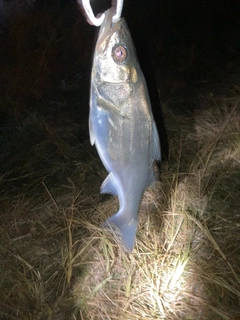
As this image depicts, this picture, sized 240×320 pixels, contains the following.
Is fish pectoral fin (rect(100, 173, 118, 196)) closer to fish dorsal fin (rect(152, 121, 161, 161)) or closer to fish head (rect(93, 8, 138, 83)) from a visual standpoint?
fish dorsal fin (rect(152, 121, 161, 161))

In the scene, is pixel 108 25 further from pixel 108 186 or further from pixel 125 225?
pixel 125 225

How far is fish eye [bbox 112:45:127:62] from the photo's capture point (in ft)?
4.53

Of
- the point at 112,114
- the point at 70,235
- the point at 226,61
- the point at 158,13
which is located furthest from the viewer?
the point at 226,61

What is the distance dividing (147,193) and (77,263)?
806 millimetres

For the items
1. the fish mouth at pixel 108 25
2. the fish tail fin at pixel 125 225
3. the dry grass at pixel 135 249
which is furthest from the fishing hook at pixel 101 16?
the dry grass at pixel 135 249

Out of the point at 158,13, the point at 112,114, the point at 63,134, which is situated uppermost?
the point at 158,13

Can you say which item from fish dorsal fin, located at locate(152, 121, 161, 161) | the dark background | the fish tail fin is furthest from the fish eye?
the dark background

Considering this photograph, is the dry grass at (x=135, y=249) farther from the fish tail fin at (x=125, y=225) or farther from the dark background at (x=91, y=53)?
the dark background at (x=91, y=53)

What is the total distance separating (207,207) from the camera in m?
2.53

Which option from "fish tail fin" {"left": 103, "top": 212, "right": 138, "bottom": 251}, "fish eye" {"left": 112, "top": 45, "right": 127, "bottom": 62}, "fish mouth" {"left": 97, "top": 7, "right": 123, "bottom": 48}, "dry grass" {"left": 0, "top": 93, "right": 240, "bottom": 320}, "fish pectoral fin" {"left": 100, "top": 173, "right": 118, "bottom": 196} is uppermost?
"fish mouth" {"left": 97, "top": 7, "right": 123, "bottom": 48}

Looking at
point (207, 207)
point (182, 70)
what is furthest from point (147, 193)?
point (182, 70)

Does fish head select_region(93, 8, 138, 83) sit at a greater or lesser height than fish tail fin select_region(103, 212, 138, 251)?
greater

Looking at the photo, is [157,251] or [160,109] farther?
[160,109]

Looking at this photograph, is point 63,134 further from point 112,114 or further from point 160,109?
point 112,114
